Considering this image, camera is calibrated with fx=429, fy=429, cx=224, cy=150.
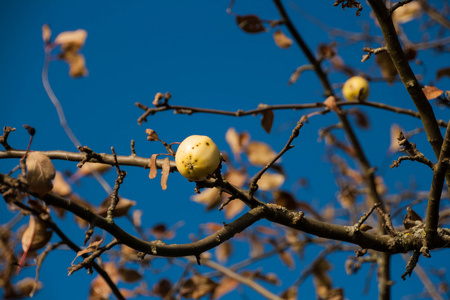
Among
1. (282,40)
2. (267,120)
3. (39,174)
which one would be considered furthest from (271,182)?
(39,174)

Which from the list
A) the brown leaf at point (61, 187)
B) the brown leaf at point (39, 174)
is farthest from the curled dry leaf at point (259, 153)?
the brown leaf at point (39, 174)

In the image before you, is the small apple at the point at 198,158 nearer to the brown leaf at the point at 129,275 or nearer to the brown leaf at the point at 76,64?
the brown leaf at the point at 129,275

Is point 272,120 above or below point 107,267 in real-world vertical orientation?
above

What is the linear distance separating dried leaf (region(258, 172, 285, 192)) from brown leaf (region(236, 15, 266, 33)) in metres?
0.69

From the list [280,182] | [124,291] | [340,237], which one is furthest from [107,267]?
[340,237]

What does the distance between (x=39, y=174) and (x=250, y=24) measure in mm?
1096

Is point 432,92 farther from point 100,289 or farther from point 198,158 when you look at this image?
point 100,289

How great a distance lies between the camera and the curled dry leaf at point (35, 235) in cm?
86

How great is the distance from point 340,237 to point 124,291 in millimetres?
1586

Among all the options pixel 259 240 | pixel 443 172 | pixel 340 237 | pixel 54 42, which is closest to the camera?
pixel 443 172

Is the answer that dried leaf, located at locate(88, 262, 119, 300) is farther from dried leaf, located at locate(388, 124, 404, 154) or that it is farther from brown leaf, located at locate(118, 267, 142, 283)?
dried leaf, located at locate(388, 124, 404, 154)

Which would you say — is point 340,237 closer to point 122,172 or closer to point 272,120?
point 122,172

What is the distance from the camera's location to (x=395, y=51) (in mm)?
941

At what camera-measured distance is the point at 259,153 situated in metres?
2.04
